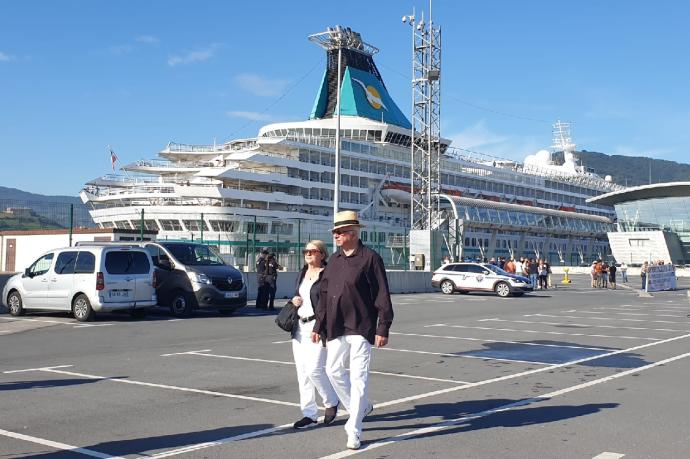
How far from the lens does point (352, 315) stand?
5734 millimetres

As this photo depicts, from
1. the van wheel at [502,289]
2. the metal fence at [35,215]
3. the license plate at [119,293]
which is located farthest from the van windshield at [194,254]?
the van wheel at [502,289]

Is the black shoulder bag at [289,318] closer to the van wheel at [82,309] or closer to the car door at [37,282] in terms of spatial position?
the van wheel at [82,309]

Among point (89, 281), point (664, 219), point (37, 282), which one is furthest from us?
point (664, 219)

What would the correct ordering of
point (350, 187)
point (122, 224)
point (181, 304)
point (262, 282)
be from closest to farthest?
point (181, 304)
point (262, 282)
point (122, 224)
point (350, 187)

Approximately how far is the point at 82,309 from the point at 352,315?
1210 cm

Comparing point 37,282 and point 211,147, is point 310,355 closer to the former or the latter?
point 37,282

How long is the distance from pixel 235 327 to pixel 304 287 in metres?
9.63

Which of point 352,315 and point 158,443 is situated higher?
point 352,315

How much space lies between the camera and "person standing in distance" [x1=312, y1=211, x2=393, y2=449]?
5668 millimetres

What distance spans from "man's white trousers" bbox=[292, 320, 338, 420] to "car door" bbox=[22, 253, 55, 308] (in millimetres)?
12230

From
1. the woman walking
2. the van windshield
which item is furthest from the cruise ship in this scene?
the woman walking

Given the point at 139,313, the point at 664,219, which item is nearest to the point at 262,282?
the point at 139,313

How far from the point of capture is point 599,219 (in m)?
90.4

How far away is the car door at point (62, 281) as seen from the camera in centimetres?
1645
